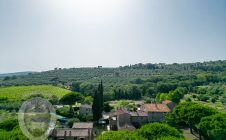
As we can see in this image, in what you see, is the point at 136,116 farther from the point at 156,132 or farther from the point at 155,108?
the point at 156,132

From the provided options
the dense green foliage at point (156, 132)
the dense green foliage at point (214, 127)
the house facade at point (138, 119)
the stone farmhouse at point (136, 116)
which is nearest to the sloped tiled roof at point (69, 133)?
the dense green foliage at point (156, 132)

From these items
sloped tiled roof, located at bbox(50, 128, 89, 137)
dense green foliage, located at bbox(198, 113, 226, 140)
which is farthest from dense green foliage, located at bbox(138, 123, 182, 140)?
sloped tiled roof, located at bbox(50, 128, 89, 137)

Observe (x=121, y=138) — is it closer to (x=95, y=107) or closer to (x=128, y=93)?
(x=95, y=107)

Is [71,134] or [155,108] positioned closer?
[71,134]

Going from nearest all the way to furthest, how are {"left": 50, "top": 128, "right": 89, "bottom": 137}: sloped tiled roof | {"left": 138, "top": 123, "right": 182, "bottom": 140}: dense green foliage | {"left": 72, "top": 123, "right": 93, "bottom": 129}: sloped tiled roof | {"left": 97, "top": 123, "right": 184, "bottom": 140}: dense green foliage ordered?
{"left": 97, "top": 123, "right": 184, "bottom": 140}: dense green foliage < {"left": 138, "top": 123, "right": 182, "bottom": 140}: dense green foliage < {"left": 50, "top": 128, "right": 89, "bottom": 137}: sloped tiled roof < {"left": 72, "top": 123, "right": 93, "bottom": 129}: sloped tiled roof

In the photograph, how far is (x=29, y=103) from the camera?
76.0ft

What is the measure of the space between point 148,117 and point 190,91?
50986 mm

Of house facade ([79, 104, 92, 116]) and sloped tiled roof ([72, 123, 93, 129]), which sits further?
house facade ([79, 104, 92, 116])

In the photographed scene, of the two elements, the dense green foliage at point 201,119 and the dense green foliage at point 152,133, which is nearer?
the dense green foliage at point 152,133

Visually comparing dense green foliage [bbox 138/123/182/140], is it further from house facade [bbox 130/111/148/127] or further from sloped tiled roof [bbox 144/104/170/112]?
sloped tiled roof [bbox 144/104/170/112]

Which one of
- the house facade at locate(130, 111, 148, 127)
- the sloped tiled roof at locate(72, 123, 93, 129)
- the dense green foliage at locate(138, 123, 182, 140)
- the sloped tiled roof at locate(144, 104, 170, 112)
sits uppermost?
the dense green foliage at locate(138, 123, 182, 140)

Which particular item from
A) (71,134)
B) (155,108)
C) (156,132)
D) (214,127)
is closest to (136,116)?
(155,108)

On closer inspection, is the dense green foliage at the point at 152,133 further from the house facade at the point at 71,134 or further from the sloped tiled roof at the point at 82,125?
the sloped tiled roof at the point at 82,125

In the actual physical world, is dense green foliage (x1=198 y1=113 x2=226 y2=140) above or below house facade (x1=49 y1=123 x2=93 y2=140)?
above
